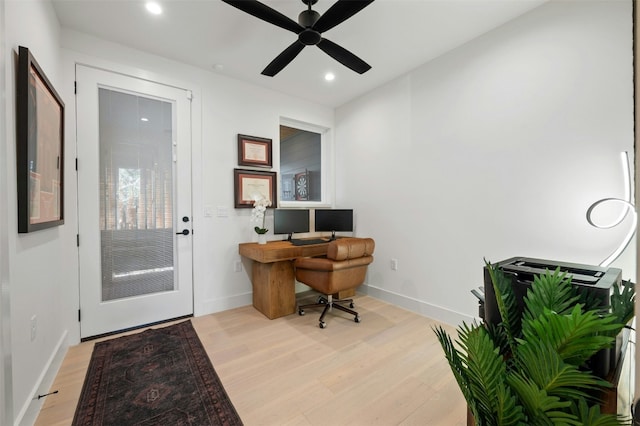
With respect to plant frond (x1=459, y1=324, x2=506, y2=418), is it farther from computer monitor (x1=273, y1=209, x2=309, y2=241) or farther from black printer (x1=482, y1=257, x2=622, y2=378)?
computer monitor (x1=273, y1=209, x2=309, y2=241)

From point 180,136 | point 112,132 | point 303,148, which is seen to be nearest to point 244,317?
point 180,136

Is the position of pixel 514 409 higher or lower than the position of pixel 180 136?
lower

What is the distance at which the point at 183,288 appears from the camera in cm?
283

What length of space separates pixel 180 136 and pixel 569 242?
3.67m

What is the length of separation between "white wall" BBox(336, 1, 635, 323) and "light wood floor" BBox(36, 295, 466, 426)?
816 mm

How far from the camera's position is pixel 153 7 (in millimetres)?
2047

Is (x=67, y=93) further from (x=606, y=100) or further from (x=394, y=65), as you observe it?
(x=606, y=100)

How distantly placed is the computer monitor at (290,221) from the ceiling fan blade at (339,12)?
2005mm

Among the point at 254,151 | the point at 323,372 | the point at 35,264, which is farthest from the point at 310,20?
the point at 323,372

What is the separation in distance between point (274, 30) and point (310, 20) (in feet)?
2.15

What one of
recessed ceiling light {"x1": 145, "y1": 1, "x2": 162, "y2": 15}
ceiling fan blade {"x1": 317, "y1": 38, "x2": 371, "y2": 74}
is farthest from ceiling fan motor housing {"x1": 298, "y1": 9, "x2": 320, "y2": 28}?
recessed ceiling light {"x1": 145, "y1": 1, "x2": 162, "y2": 15}

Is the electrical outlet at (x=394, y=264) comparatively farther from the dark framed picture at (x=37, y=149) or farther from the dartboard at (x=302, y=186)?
the dark framed picture at (x=37, y=149)

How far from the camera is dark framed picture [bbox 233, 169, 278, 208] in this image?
3.13 metres

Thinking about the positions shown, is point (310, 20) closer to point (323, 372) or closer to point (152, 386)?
point (323, 372)
